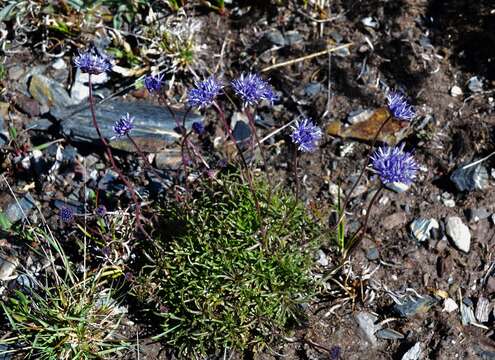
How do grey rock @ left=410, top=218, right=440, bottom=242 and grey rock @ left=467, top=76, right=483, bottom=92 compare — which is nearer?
grey rock @ left=410, top=218, right=440, bottom=242

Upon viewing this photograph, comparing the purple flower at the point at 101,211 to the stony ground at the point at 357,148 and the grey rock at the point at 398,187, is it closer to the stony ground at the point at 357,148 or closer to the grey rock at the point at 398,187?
the stony ground at the point at 357,148

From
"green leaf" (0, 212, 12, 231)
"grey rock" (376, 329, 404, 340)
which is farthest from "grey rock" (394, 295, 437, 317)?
"green leaf" (0, 212, 12, 231)

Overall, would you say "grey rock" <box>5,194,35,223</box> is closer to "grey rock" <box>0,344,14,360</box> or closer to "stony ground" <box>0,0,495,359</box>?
"stony ground" <box>0,0,495,359</box>

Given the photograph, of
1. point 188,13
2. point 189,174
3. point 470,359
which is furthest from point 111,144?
point 470,359

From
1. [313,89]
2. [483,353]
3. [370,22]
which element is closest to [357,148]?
[313,89]

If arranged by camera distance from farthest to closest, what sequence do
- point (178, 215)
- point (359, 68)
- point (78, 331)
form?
point (359, 68) < point (178, 215) < point (78, 331)

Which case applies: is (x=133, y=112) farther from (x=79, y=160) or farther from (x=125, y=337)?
(x=125, y=337)

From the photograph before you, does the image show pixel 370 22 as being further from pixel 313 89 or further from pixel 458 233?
pixel 458 233
